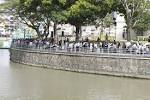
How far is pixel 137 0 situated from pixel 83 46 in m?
7.21

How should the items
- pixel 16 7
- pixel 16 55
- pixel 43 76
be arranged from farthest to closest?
pixel 16 7 → pixel 16 55 → pixel 43 76

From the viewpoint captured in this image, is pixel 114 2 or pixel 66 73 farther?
pixel 114 2

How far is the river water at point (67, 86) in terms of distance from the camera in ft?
92.8

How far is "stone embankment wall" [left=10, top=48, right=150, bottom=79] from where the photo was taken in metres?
36.4

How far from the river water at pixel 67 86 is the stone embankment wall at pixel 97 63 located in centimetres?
97

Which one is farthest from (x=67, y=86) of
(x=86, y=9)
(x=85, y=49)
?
(x=86, y=9)

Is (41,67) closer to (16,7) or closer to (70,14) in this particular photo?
(70,14)

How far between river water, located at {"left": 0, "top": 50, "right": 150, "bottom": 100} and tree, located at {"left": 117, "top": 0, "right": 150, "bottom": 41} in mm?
8540

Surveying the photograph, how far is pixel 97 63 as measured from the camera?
128ft

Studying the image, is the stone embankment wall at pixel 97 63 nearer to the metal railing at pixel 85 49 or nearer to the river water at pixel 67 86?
the metal railing at pixel 85 49

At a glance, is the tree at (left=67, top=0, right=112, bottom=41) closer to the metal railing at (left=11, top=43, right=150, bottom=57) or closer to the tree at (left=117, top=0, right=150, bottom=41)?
the tree at (left=117, top=0, right=150, bottom=41)

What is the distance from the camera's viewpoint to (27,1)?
1843 inches

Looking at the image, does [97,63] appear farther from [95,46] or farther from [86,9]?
[86,9]

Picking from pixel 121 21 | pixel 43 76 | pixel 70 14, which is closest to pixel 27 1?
pixel 70 14
